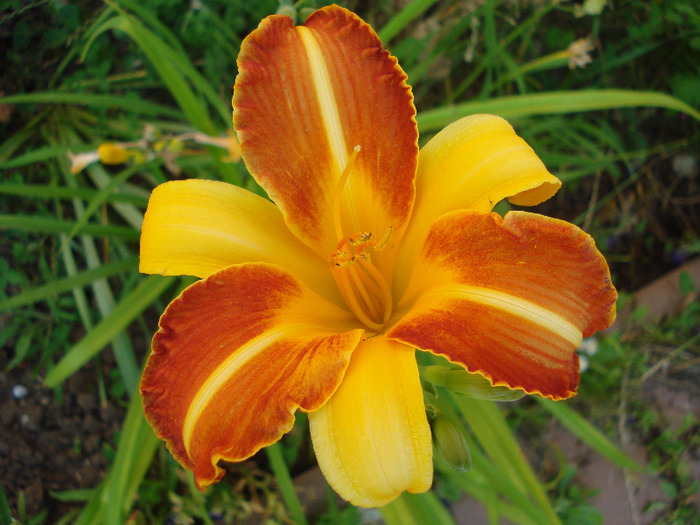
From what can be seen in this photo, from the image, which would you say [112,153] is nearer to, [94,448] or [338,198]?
[338,198]

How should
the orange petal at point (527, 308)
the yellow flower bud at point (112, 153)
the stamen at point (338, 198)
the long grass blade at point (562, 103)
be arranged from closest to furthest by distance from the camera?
the orange petal at point (527, 308) < the stamen at point (338, 198) < the long grass blade at point (562, 103) < the yellow flower bud at point (112, 153)

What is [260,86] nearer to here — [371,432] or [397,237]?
[397,237]

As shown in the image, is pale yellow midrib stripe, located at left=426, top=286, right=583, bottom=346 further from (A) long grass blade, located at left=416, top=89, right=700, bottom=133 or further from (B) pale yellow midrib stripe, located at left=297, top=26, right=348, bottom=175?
(A) long grass blade, located at left=416, top=89, right=700, bottom=133

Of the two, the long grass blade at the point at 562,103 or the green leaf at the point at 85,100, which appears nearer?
the long grass blade at the point at 562,103

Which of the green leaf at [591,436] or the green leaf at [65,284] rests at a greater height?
the green leaf at [65,284]

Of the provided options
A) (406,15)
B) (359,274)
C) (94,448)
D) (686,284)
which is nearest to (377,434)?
(359,274)

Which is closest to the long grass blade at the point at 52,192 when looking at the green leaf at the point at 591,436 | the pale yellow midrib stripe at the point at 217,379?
the pale yellow midrib stripe at the point at 217,379

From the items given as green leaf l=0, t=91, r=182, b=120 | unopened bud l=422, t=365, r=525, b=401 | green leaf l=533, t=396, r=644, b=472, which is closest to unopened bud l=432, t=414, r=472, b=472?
unopened bud l=422, t=365, r=525, b=401

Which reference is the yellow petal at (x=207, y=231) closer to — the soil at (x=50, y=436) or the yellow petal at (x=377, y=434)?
the yellow petal at (x=377, y=434)
